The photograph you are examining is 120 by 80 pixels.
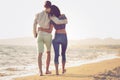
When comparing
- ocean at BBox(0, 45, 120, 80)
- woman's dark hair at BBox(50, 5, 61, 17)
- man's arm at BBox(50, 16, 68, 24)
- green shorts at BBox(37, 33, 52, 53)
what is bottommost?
ocean at BBox(0, 45, 120, 80)

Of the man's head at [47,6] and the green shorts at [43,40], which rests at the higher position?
the man's head at [47,6]

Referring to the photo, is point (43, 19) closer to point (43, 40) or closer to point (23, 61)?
point (43, 40)

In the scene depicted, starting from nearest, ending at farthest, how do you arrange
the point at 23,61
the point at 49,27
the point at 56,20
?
the point at 56,20
the point at 49,27
the point at 23,61

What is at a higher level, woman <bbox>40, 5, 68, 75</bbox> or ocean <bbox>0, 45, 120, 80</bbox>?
woman <bbox>40, 5, 68, 75</bbox>

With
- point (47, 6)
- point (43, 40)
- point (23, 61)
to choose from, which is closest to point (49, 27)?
point (43, 40)

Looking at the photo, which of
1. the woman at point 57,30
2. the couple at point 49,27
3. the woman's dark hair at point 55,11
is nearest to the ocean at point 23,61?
the couple at point 49,27

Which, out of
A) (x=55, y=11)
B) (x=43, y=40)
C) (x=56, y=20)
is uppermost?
(x=55, y=11)

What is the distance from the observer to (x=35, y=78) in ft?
38.0

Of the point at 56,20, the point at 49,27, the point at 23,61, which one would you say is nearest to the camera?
the point at 56,20

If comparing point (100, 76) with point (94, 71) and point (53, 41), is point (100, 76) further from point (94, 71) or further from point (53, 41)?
point (53, 41)

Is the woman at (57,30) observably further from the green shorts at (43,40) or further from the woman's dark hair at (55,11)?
the green shorts at (43,40)

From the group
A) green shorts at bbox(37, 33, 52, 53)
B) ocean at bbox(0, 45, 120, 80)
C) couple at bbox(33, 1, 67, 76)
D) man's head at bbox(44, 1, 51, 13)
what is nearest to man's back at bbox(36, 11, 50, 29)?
couple at bbox(33, 1, 67, 76)

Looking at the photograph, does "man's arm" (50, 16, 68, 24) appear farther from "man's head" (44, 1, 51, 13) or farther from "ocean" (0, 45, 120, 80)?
"ocean" (0, 45, 120, 80)

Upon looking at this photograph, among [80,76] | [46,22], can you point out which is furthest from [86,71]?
[46,22]
